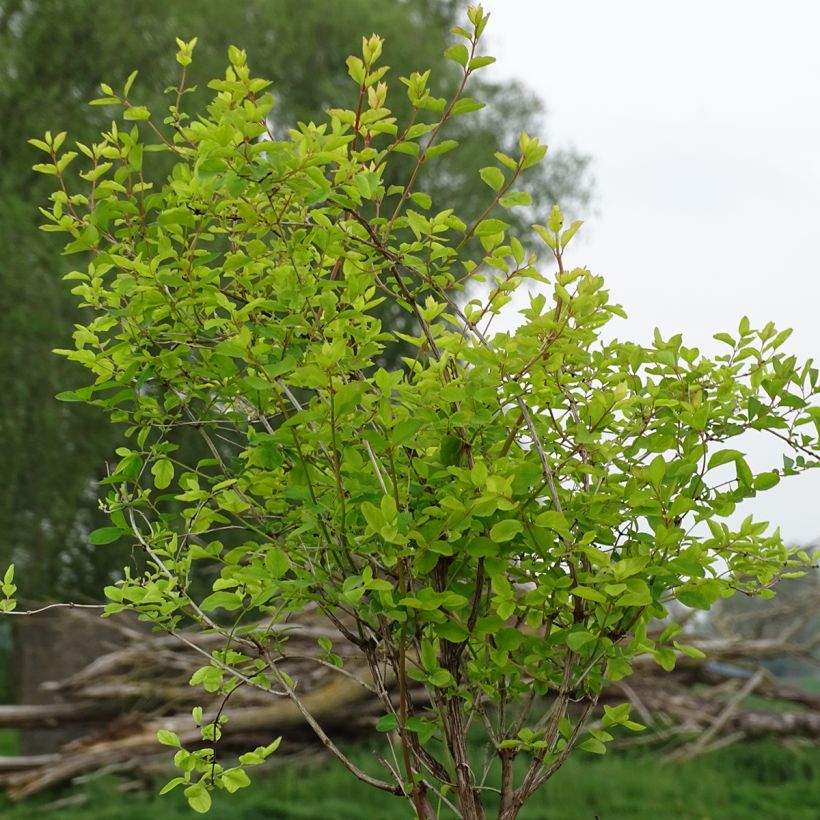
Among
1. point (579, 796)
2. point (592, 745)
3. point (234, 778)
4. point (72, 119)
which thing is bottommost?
point (579, 796)

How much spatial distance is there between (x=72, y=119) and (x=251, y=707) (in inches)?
306

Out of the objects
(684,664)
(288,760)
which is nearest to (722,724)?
(684,664)

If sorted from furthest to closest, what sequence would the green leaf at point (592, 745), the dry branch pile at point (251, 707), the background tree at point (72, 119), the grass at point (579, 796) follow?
the background tree at point (72, 119)
the dry branch pile at point (251, 707)
the grass at point (579, 796)
the green leaf at point (592, 745)

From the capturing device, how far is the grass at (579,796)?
290 inches

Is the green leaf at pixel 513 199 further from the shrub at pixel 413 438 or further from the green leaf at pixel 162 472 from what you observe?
the green leaf at pixel 162 472

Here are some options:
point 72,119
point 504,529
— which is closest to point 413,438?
point 504,529

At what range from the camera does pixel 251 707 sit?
28.2 ft

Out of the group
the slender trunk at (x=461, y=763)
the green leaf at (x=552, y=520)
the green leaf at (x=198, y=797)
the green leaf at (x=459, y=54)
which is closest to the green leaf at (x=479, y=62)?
the green leaf at (x=459, y=54)

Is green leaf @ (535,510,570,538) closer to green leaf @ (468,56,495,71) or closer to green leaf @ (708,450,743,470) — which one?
green leaf @ (708,450,743,470)

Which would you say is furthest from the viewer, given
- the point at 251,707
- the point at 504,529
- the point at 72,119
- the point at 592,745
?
the point at 72,119

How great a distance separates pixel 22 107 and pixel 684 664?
34.0ft

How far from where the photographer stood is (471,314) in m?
3.02

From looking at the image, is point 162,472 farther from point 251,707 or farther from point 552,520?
point 251,707

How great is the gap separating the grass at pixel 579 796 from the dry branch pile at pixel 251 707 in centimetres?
27
